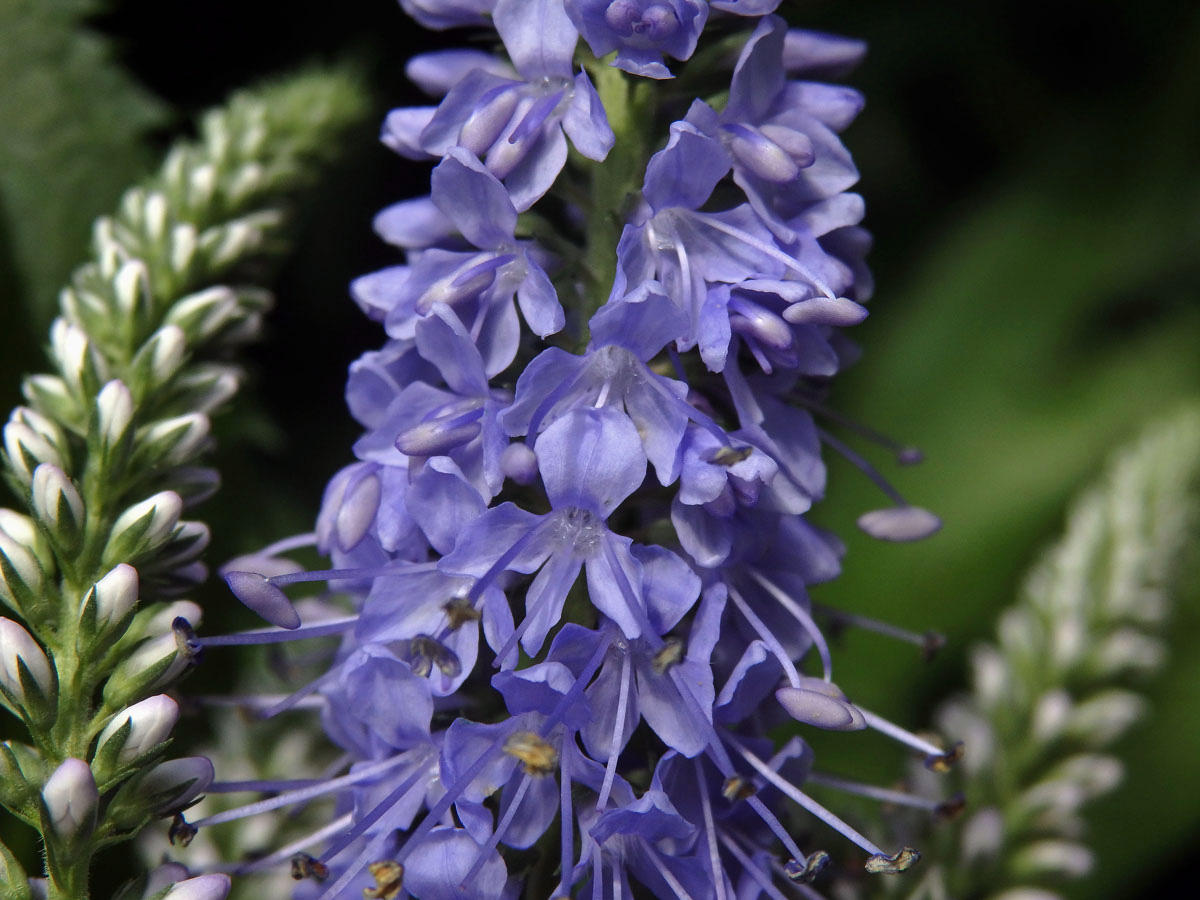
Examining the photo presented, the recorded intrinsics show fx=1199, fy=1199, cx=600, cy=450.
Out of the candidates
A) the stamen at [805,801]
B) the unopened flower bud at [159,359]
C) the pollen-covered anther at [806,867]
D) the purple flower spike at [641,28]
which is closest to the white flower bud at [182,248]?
the unopened flower bud at [159,359]

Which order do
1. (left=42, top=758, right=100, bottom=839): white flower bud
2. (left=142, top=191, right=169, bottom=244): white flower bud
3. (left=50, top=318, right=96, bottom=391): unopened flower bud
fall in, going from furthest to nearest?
(left=142, top=191, right=169, bottom=244): white flower bud
(left=50, top=318, right=96, bottom=391): unopened flower bud
(left=42, top=758, right=100, bottom=839): white flower bud

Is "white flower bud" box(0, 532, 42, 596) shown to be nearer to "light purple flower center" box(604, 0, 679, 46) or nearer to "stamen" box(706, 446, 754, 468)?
"stamen" box(706, 446, 754, 468)

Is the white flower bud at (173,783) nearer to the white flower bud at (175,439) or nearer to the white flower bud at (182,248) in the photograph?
the white flower bud at (175,439)

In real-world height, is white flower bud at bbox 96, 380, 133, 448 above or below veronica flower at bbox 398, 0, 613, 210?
below

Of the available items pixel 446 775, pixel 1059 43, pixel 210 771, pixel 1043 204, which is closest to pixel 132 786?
pixel 210 771

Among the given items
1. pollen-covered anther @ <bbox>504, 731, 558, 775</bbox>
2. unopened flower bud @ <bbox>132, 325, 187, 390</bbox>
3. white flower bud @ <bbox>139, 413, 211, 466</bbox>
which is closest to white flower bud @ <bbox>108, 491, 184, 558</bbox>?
white flower bud @ <bbox>139, 413, 211, 466</bbox>

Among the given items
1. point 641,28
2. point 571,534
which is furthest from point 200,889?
point 641,28
